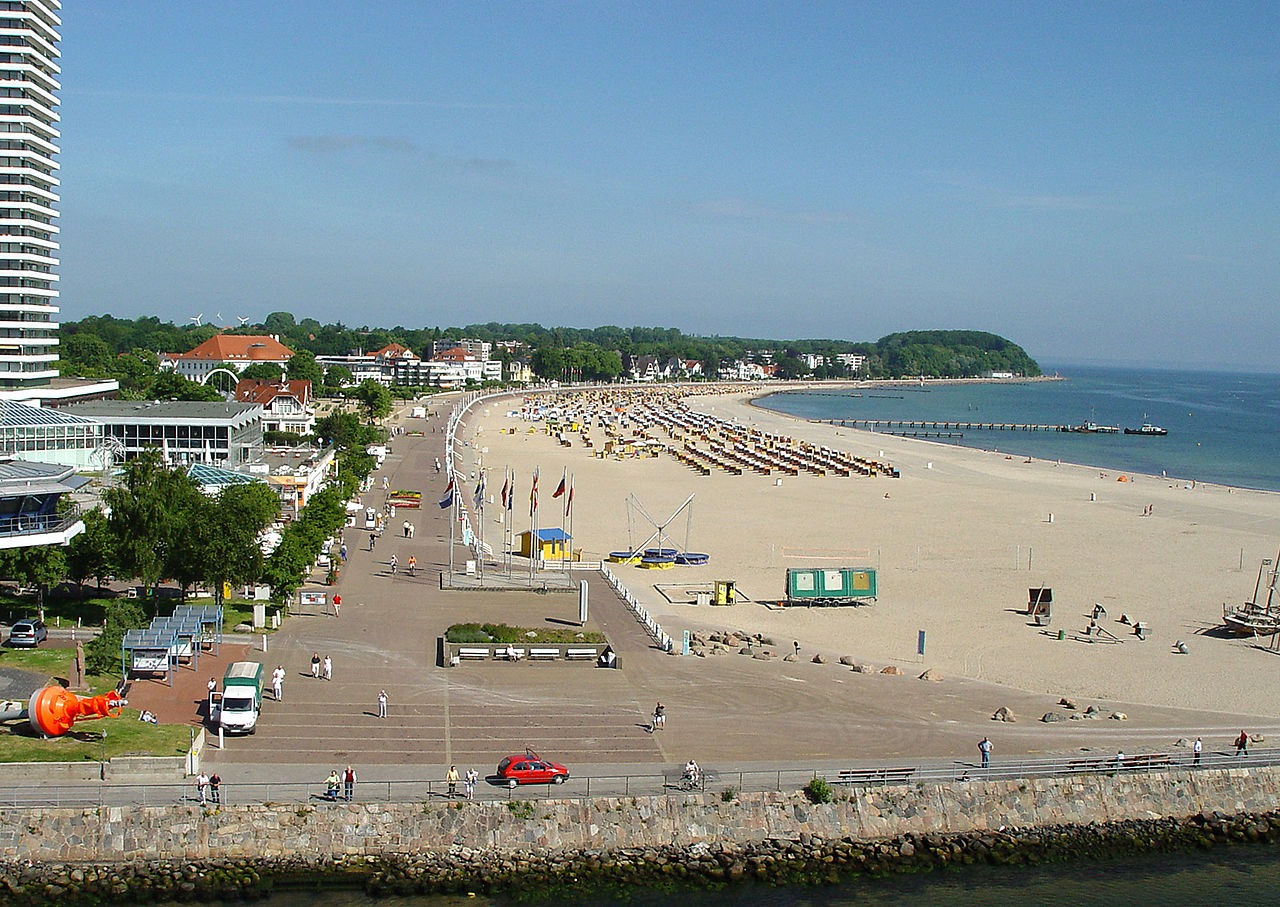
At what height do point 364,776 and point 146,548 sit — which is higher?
point 146,548

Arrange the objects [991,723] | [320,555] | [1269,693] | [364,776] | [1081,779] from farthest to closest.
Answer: [320,555] < [1269,693] < [991,723] < [1081,779] < [364,776]

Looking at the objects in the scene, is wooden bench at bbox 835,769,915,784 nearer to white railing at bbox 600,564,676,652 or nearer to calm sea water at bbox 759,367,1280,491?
white railing at bbox 600,564,676,652

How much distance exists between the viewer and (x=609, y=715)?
1033 inches

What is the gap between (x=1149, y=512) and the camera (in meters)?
65.3

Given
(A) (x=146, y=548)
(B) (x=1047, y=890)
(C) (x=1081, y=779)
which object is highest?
(A) (x=146, y=548)

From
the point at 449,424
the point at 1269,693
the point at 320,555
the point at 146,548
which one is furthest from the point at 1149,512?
the point at 449,424

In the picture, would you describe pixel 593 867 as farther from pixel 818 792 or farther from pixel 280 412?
pixel 280 412

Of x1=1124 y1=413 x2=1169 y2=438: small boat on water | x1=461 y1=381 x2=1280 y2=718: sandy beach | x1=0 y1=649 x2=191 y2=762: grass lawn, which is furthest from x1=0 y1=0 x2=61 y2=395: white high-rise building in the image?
x1=1124 y1=413 x2=1169 y2=438: small boat on water

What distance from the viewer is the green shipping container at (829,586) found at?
39844mm

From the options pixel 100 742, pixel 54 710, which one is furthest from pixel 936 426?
pixel 54 710

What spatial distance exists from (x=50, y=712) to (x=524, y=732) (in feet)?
31.9

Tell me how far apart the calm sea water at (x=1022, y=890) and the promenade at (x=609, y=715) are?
2.63 metres

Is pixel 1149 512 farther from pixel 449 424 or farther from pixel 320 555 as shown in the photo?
pixel 449 424

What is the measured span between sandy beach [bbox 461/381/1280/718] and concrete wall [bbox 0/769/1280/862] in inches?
246
